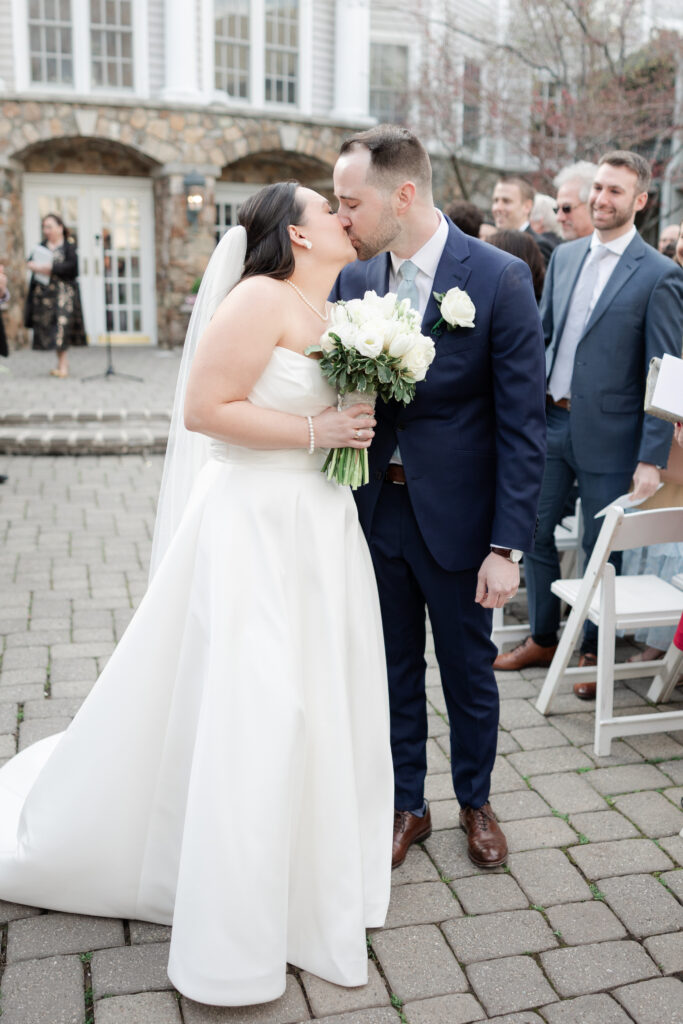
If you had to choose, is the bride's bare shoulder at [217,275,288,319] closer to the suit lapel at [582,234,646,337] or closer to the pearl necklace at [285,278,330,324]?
the pearl necklace at [285,278,330,324]

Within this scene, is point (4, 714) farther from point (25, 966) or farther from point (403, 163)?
point (403, 163)

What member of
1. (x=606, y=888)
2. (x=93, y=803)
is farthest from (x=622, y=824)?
(x=93, y=803)

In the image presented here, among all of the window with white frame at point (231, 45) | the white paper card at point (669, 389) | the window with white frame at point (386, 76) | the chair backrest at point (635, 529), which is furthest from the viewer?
the window with white frame at point (386, 76)

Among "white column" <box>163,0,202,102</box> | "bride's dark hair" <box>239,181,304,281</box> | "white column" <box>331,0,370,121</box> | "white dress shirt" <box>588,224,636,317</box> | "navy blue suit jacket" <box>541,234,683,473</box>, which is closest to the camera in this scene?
"bride's dark hair" <box>239,181,304,281</box>

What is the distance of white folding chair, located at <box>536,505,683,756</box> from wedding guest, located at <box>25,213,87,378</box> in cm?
952

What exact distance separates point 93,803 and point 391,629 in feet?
3.32

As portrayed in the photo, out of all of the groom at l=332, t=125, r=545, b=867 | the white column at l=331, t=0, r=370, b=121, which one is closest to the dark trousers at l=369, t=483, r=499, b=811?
the groom at l=332, t=125, r=545, b=867

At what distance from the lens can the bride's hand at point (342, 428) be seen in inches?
97.5

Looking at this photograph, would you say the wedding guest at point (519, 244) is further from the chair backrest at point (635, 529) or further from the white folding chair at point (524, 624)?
the chair backrest at point (635, 529)

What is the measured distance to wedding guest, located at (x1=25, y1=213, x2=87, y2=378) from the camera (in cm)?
1205

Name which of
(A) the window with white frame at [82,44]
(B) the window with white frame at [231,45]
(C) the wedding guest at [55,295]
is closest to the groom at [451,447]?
(C) the wedding guest at [55,295]

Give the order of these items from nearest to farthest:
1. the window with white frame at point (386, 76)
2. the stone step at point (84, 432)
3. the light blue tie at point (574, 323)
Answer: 1. the light blue tie at point (574, 323)
2. the stone step at point (84, 432)
3. the window with white frame at point (386, 76)

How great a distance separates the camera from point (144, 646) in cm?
259

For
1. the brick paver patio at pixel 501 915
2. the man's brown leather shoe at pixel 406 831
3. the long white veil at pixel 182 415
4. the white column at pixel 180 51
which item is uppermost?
the white column at pixel 180 51
